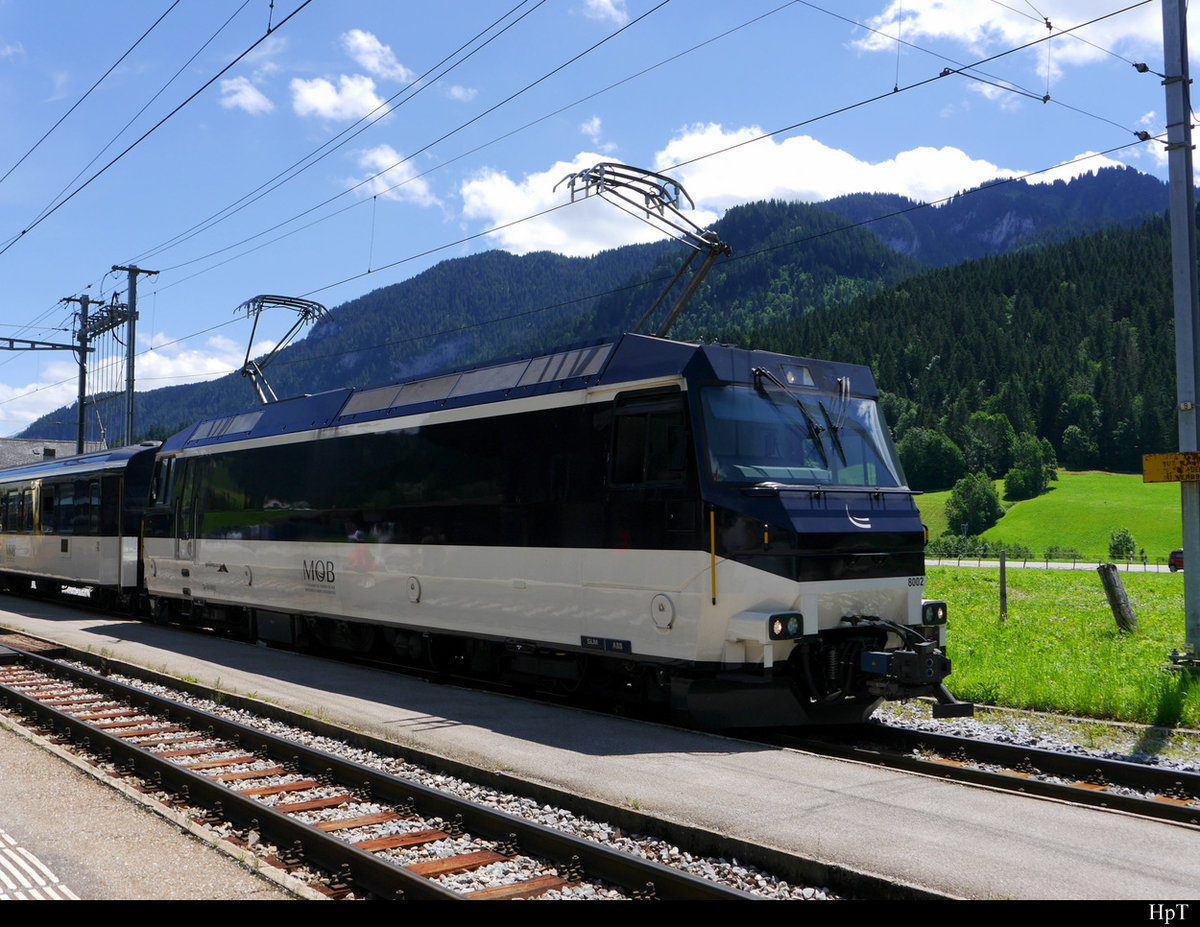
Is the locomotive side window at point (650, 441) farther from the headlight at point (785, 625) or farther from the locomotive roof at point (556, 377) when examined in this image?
the headlight at point (785, 625)

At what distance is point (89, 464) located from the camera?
22375mm

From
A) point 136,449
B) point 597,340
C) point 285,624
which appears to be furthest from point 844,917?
point 136,449

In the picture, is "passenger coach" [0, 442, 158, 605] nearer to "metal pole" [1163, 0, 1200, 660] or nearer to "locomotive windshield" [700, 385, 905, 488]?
"locomotive windshield" [700, 385, 905, 488]

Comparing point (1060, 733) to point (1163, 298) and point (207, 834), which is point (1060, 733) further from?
point (1163, 298)

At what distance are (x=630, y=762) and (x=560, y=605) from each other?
7.95 ft

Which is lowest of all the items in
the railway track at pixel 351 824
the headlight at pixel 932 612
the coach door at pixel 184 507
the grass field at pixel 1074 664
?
the railway track at pixel 351 824

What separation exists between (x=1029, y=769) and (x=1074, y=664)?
4.21m

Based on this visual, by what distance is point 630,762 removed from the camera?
7.55 m

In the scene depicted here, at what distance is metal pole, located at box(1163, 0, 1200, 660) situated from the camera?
10.8m

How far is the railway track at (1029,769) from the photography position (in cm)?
658

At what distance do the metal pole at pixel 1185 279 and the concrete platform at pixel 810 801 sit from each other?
572cm

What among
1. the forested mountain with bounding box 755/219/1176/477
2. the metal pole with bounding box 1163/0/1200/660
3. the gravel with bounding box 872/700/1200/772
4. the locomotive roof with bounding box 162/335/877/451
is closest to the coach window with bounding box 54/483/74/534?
the locomotive roof with bounding box 162/335/877/451

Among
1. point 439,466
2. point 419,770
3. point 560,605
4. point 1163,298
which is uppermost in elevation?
point 1163,298

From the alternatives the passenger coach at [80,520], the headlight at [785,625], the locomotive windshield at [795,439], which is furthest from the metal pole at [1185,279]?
the passenger coach at [80,520]
